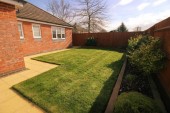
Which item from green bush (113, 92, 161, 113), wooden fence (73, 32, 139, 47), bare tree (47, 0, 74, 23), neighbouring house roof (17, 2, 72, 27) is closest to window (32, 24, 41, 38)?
neighbouring house roof (17, 2, 72, 27)

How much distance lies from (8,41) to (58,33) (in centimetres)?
929

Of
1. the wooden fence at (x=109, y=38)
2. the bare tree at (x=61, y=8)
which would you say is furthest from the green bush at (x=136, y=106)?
the bare tree at (x=61, y=8)

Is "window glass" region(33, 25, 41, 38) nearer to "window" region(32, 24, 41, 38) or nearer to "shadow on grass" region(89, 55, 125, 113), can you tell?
"window" region(32, 24, 41, 38)

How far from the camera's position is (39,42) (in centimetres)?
1133

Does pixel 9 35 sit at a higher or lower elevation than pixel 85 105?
higher

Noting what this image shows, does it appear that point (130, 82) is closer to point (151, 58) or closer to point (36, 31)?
point (151, 58)

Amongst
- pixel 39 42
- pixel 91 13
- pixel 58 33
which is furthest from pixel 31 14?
pixel 91 13

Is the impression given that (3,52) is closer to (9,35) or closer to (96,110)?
(9,35)

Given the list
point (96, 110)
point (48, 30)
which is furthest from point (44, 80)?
point (48, 30)

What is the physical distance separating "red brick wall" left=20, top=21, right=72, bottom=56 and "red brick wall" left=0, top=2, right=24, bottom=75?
14.8ft

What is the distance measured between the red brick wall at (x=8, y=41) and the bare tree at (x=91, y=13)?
75.3 feet

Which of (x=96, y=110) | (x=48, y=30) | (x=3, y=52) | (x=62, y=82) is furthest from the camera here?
(x=48, y=30)

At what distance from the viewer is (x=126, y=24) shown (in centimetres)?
3334

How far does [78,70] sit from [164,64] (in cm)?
355
